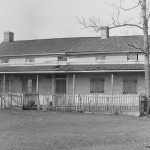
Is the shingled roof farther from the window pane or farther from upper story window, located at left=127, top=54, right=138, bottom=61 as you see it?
the window pane

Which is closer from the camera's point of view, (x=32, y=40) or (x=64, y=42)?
(x=64, y=42)

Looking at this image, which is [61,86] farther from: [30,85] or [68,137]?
[68,137]

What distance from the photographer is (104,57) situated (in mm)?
33781

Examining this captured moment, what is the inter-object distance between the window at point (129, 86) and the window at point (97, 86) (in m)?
2.10

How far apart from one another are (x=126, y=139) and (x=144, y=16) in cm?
1585

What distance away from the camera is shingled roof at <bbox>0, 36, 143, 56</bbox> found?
34.3 meters

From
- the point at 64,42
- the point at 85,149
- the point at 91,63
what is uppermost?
the point at 64,42

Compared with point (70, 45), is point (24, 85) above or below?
below

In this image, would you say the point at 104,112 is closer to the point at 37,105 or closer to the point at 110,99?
the point at 110,99

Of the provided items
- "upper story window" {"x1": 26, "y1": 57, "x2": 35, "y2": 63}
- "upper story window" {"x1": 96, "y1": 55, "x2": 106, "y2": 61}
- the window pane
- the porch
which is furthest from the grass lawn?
"upper story window" {"x1": 26, "y1": 57, "x2": 35, "y2": 63}

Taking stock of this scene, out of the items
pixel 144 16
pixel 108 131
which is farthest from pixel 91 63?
pixel 108 131

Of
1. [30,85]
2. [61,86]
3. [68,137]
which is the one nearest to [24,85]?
[30,85]

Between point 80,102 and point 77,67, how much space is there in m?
6.90

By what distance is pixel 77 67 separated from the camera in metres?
32.1
